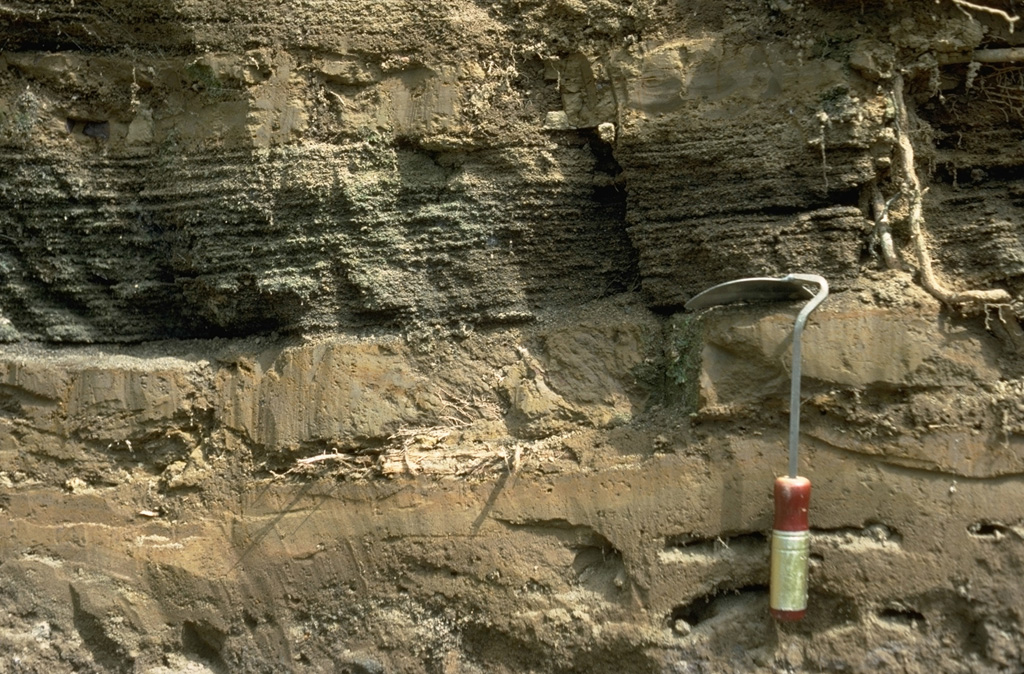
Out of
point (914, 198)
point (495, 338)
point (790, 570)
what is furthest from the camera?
point (495, 338)

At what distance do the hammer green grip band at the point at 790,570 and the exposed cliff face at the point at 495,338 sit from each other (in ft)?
0.46

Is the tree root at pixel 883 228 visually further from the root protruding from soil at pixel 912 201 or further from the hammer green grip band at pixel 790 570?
the hammer green grip band at pixel 790 570

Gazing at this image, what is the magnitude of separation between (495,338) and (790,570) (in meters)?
1.02

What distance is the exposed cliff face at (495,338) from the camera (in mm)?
2307

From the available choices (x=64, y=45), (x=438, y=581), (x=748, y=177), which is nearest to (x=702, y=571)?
(x=438, y=581)

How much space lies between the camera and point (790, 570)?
7.18 ft

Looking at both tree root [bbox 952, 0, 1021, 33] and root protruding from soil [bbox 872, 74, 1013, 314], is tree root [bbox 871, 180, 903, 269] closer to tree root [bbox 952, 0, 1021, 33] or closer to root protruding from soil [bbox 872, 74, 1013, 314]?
root protruding from soil [bbox 872, 74, 1013, 314]

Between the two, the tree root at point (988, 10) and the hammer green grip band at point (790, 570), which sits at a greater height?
the tree root at point (988, 10)

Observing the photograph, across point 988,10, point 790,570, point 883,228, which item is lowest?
point 790,570

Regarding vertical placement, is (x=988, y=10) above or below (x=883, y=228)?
above

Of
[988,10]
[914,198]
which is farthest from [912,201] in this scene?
[988,10]

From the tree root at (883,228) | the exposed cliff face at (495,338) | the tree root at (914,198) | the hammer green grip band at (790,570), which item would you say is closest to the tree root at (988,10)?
the exposed cliff face at (495,338)

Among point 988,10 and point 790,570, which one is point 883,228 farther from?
point 790,570

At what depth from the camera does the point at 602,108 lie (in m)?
2.55
